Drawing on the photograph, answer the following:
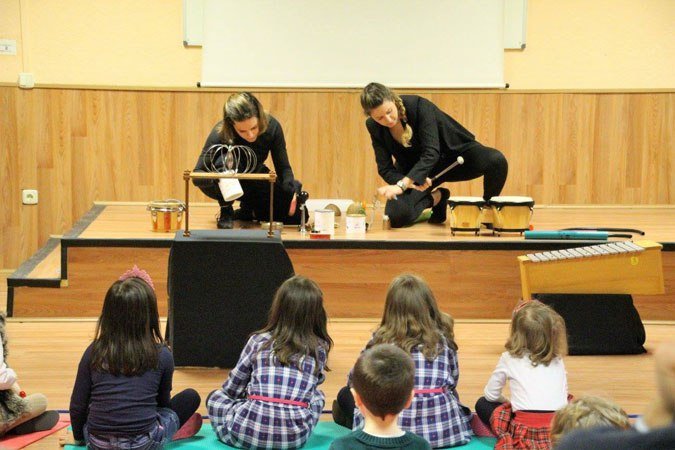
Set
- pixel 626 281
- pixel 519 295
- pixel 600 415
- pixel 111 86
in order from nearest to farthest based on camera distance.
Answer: pixel 600 415, pixel 626 281, pixel 519 295, pixel 111 86

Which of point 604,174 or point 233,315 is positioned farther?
point 604,174

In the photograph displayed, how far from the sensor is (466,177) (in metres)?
6.07

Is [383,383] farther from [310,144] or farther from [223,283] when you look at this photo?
[310,144]

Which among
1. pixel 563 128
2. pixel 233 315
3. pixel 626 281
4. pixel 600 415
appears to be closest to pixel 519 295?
pixel 626 281

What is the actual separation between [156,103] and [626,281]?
3.84 meters

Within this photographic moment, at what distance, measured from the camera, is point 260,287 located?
4.22 meters

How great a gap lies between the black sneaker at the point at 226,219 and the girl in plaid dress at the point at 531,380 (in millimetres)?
2525

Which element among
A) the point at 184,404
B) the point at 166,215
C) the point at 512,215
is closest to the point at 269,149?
the point at 166,215

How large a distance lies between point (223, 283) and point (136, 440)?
1.09 meters

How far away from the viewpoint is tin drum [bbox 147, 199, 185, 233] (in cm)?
555

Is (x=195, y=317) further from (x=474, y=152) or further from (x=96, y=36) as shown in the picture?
(x=96, y=36)

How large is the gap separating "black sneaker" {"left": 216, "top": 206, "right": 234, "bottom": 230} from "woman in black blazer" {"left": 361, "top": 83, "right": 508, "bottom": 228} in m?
0.89

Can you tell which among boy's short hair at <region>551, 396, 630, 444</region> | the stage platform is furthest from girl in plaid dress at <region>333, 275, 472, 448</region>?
the stage platform

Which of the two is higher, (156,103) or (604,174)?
(156,103)
